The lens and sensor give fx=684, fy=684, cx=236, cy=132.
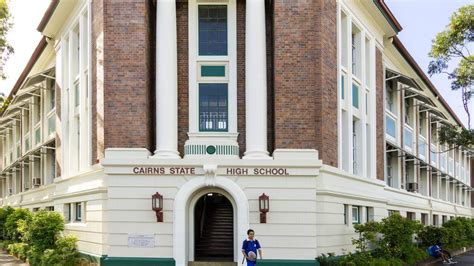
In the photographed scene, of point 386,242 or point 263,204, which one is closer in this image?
point 263,204

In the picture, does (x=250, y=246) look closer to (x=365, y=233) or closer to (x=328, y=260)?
(x=328, y=260)

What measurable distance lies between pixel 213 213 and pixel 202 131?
6.32 metres

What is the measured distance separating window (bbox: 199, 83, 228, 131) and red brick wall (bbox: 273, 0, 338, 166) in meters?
1.83

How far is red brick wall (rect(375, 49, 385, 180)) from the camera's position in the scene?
3083cm

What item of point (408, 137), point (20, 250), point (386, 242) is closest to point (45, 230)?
point (20, 250)

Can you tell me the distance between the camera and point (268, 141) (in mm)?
22266

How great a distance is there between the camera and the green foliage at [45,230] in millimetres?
24828

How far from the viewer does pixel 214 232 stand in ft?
85.2

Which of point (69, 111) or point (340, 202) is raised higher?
point (69, 111)

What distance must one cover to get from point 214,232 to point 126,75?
24.5ft

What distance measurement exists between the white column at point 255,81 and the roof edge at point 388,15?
8227 millimetres

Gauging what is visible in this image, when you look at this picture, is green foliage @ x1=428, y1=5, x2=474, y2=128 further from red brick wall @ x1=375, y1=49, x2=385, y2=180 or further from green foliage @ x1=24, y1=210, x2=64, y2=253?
green foliage @ x1=24, y1=210, x2=64, y2=253

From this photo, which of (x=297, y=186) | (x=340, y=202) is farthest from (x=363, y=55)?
(x=297, y=186)

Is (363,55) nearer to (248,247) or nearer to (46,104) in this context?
(248,247)
